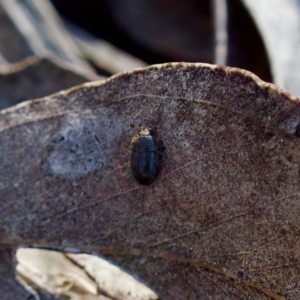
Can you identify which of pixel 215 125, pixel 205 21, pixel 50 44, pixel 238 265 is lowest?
pixel 238 265

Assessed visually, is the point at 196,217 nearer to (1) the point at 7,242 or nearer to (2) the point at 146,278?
(2) the point at 146,278

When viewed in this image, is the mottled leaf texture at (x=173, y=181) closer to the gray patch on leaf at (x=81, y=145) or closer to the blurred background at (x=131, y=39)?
the gray patch on leaf at (x=81, y=145)

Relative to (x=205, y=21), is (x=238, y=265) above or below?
below

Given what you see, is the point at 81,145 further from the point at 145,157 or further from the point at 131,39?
the point at 131,39

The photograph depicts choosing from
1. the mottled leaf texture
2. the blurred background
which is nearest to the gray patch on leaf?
the mottled leaf texture

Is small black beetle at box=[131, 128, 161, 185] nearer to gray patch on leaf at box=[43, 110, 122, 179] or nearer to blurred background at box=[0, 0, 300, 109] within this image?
gray patch on leaf at box=[43, 110, 122, 179]

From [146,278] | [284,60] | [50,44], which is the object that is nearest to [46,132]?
[146,278]

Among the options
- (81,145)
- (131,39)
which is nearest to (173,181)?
(81,145)
